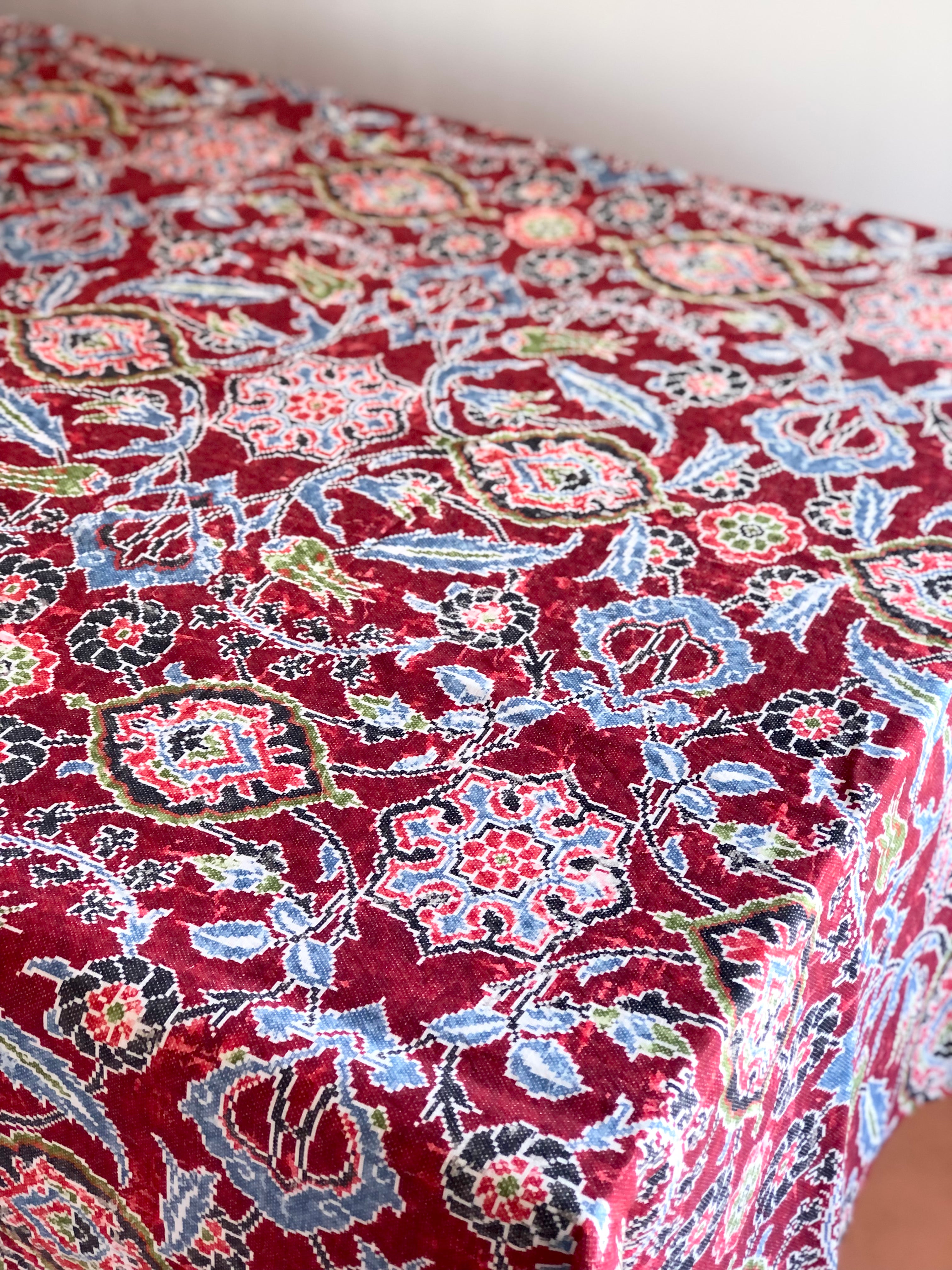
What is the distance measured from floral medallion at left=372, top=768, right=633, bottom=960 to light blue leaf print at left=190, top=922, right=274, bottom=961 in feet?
0.29

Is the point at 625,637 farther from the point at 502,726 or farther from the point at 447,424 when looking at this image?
the point at 447,424

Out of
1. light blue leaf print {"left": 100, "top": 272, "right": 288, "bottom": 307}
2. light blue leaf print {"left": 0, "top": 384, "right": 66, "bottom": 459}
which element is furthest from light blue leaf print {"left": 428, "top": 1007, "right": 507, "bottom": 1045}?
light blue leaf print {"left": 100, "top": 272, "right": 288, "bottom": 307}

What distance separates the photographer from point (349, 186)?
2111 millimetres

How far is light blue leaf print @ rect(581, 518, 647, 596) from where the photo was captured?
1.28 metres

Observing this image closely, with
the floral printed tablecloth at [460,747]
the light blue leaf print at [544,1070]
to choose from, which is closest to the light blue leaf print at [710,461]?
the floral printed tablecloth at [460,747]

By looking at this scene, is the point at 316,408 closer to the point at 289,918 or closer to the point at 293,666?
the point at 293,666

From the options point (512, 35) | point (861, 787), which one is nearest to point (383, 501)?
point (861, 787)

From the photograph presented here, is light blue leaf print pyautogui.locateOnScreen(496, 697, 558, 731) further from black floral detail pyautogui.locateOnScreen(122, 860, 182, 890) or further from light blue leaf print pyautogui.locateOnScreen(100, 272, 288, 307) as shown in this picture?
light blue leaf print pyautogui.locateOnScreen(100, 272, 288, 307)

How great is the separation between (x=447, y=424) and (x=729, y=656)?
1.71ft

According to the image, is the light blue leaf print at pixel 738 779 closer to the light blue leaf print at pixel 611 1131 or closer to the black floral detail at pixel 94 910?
the light blue leaf print at pixel 611 1131

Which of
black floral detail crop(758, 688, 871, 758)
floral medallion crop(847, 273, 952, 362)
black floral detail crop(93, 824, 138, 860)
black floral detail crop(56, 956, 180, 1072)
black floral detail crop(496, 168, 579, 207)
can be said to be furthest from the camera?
black floral detail crop(496, 168, 579, 207)

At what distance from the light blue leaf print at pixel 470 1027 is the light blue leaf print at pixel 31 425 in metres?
0.86

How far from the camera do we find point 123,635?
1.17 meters

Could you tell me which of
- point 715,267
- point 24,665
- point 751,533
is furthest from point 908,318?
point 24,665
